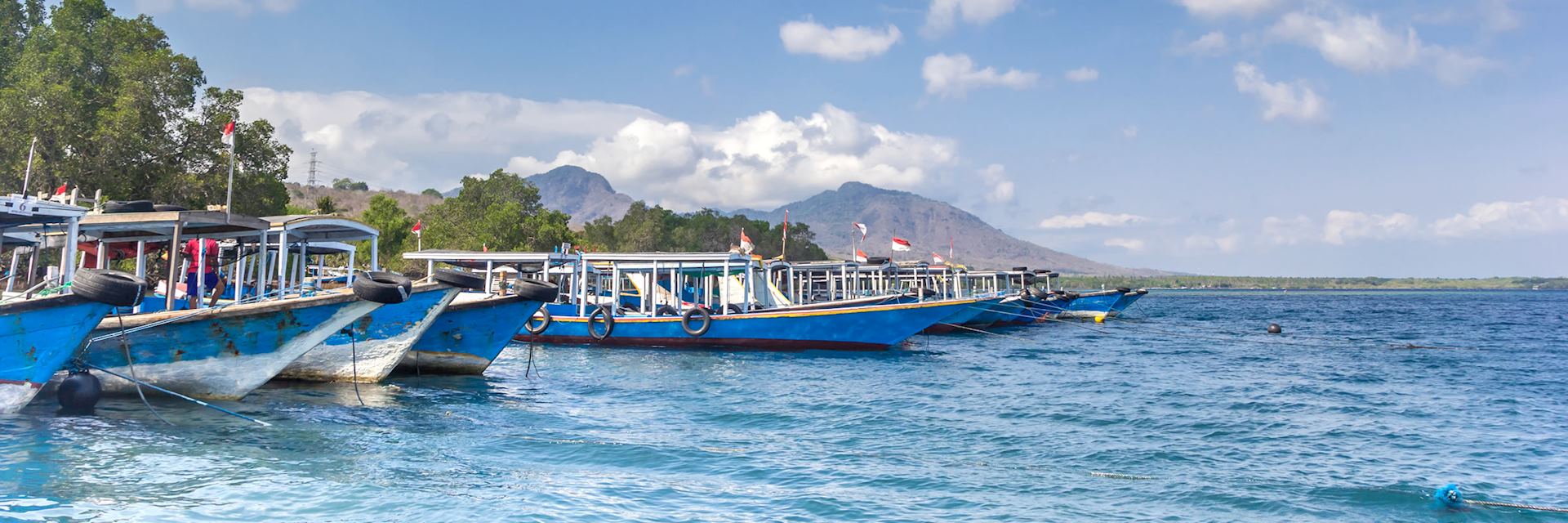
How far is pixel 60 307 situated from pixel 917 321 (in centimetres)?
1968

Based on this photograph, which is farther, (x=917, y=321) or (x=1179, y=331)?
(x=1179, y=331)

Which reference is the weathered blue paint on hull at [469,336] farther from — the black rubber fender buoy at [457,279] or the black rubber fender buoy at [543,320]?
the black rubber fender buoy at [543,320]

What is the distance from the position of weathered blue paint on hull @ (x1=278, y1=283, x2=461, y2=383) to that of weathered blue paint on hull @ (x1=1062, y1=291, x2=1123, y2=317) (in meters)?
41.5

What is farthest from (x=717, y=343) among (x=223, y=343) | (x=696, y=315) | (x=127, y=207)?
(x=127, y=207)

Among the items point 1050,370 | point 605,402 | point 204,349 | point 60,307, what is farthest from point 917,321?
point 60,307

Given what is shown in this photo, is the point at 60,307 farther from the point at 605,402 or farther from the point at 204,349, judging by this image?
the point at 605,402

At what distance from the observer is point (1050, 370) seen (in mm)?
24812

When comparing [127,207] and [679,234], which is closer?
[127,207]

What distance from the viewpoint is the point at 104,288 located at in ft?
35.6

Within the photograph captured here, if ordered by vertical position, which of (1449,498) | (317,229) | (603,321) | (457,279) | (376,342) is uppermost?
(317,229)

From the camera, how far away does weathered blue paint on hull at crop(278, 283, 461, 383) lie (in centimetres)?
1630

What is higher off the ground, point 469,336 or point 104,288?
point 104,288

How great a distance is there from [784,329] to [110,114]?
19560 mm

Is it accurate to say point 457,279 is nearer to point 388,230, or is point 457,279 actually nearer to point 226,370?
point 226,370
